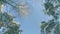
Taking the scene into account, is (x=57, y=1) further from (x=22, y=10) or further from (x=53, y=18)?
(x=22, y=10)

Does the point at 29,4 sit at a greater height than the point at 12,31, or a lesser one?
greater

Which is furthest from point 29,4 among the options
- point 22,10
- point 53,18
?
point 53,18

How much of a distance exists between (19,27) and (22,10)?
0.40 metres

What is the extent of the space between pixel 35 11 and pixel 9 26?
0.96 metres

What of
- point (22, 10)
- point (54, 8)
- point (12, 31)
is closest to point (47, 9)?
point (54, 8)

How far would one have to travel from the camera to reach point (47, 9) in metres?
6.30

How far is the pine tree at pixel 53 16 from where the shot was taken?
20.4ft

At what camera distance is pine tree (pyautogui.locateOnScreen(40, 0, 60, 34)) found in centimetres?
622

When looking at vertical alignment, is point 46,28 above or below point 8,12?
below

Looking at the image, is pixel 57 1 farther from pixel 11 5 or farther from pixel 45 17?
pixel 11 5

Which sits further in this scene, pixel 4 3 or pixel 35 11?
pixel 35 11

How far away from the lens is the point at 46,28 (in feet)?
20.5

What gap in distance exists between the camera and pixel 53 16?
629cm

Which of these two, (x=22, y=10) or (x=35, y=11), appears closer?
(x=22, y=10)
